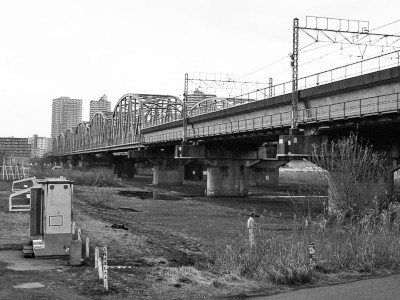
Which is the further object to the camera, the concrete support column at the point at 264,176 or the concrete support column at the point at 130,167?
the concrete support column at the point at 130,167

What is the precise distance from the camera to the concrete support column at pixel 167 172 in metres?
101

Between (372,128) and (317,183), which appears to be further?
(372,128)

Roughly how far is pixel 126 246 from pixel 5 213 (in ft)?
49.8

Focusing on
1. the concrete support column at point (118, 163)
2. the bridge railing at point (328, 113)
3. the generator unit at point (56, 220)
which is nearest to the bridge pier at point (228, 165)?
the bridge railing at point (328, 113)

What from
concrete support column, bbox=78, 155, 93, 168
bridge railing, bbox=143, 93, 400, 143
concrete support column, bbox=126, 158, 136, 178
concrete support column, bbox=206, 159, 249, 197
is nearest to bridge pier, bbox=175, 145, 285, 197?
concrete support column, bbox=206, 159, 249, 197

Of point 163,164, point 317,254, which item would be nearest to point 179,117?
point 163,164

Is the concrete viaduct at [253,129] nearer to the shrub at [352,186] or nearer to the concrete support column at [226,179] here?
the concrete support column at [226,179]

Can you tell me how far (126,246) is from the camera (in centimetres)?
2133

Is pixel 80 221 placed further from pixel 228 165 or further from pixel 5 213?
pixel 228 165

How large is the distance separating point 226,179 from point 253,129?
20.7 m

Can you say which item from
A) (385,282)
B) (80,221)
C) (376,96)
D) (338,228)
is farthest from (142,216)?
(385,282)

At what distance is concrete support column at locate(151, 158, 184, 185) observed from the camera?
101m

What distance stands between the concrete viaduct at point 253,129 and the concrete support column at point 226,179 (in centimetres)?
13

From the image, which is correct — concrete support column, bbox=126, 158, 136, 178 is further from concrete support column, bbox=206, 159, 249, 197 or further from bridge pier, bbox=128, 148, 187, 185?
concrete support column, bbox=206, 159, 249, 197
